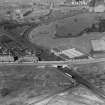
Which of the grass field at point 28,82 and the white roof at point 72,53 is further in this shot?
the white roof at point 72,53

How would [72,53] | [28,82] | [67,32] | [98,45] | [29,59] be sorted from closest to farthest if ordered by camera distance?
[28,82]
[29,59]
[72,53]
[98,45]
[67,32]

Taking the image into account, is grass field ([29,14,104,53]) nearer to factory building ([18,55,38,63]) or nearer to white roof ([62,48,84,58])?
white roof ([62,48,84,58])

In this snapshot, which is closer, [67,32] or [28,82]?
[28,82]

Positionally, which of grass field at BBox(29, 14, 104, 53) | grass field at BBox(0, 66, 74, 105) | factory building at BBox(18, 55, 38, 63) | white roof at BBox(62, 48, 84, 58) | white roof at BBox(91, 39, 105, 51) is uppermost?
grass field at BBox(29, 14, 104, 53)

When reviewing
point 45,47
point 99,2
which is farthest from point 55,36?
point 99,2

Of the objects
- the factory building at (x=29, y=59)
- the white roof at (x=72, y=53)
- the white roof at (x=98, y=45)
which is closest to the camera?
the factory building at (x=29, y=59)

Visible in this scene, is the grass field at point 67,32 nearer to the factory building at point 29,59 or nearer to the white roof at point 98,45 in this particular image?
the white roof at point 98,45

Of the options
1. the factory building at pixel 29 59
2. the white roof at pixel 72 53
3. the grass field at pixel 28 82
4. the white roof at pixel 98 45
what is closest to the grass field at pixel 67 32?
the white roof at pixel 98 45

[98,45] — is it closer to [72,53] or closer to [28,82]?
[72,53]

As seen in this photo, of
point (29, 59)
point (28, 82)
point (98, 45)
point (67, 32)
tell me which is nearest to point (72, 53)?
point (98, 45)

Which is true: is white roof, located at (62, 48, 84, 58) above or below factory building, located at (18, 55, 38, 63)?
above

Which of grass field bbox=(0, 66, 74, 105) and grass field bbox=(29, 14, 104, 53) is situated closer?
grass field bbox=(0, 66, 74, 105)

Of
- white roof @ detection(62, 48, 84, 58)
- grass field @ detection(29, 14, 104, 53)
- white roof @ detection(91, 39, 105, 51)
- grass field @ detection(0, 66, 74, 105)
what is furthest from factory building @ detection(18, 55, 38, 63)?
white roof @ detection(91, 39, 105, 51)
